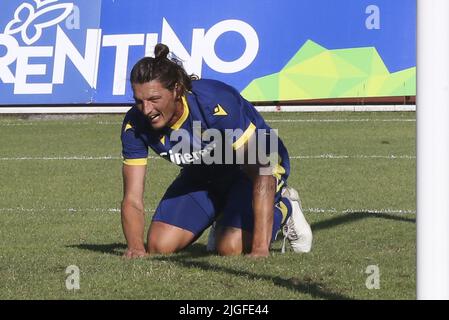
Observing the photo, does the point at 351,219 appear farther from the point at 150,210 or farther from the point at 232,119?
the point at 232,119

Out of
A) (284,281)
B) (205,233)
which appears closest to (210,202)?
(205,233)

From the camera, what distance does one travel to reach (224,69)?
1814 centimetres

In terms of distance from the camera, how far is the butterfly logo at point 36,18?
1875 centimetres

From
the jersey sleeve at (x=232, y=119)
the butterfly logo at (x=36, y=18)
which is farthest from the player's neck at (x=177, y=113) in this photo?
the butterfly logo at (x=36, y=18)

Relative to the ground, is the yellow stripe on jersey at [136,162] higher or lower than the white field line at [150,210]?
higher

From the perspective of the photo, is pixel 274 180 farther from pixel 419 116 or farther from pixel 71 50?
pixel 71 50

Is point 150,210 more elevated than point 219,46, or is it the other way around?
point 219,46

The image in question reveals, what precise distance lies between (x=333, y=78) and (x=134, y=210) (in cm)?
1068

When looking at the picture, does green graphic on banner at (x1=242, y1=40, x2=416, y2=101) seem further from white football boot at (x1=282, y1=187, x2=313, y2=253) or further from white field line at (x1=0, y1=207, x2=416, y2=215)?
white football boot at (x1=282, y1=187, x2=313, y2=253)

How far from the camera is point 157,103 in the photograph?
703cm

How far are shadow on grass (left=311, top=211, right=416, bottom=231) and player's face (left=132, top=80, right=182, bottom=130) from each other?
8.28 feet

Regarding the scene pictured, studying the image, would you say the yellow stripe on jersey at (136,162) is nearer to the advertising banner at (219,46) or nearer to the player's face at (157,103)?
the player's face at (157,103)

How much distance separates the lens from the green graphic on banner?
17.6m
